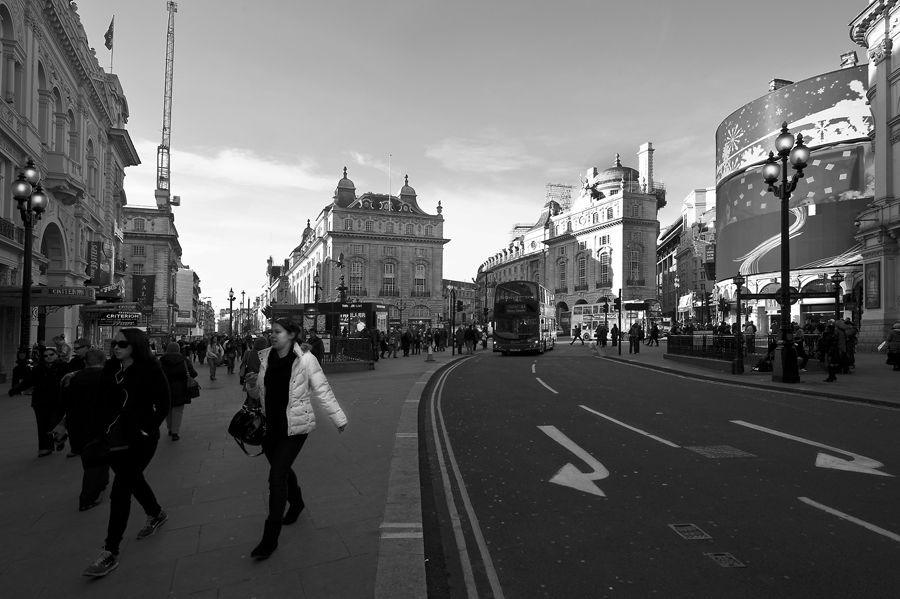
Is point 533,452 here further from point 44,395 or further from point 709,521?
point 44,395

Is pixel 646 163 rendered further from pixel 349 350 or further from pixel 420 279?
pixel 349 350

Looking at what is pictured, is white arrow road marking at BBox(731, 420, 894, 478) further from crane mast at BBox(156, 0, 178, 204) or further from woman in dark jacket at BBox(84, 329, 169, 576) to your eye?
crane mast at BBox(156, 0, 178, 204)

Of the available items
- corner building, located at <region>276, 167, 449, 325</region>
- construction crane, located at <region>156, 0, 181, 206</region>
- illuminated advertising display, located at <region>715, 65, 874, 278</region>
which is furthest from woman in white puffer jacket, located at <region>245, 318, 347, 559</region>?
construction crane, located at <region>156, 0, 181, 206</region>

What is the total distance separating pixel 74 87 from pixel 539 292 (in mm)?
26655

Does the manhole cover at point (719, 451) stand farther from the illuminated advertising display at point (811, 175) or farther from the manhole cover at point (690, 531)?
the illuminated advertising display at point (811, 175)

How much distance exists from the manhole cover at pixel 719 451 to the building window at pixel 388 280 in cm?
7920

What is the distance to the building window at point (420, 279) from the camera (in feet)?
288

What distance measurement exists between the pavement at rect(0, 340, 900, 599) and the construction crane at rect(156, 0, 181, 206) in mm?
110968

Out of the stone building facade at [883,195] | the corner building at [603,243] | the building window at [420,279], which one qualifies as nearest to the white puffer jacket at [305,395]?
the stone building facade at [883,195]

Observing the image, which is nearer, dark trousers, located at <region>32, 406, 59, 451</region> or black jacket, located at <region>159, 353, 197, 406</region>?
dark trousers, located at <region>32, 406, 59, 451</region>

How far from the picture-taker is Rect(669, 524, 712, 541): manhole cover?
15.1 feet

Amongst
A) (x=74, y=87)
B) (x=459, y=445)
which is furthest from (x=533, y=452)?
(x=74, y=87)

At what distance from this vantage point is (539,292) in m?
34.5

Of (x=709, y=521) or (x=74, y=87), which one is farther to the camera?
(x=74, y=87)
